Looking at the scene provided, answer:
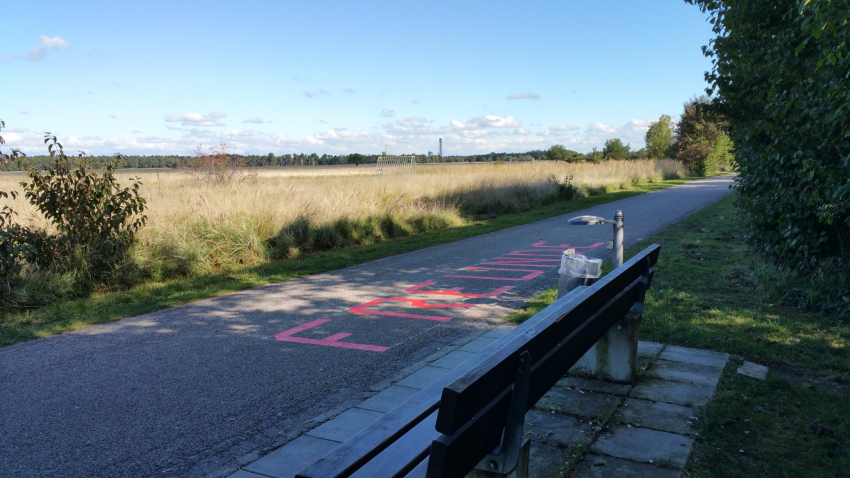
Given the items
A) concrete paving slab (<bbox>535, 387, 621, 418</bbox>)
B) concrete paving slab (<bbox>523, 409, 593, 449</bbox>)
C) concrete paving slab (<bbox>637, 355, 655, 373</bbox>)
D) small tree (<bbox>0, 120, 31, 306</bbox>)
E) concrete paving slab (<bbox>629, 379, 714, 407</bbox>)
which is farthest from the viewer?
small tree (<bbox>0, 120, 31, 306</bbox>)

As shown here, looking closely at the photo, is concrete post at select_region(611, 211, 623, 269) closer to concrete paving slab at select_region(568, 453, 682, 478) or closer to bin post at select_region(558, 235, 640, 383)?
bin post at select_region(558, 235, 640, 383)

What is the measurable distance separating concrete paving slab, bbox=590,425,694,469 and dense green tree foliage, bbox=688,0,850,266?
129 inches

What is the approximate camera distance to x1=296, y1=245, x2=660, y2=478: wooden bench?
1.95m

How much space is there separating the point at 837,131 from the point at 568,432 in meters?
4.89

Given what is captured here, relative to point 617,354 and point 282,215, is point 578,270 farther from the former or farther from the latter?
point 282,215

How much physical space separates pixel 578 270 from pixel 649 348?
0.95 m

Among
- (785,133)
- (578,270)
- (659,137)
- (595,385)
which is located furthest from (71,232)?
(659,137)

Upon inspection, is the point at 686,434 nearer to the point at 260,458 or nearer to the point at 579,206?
the point at 260,458

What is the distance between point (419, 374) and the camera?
4898mm

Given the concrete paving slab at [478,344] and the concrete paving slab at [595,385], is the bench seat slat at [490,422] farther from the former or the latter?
the concrete paving slab at [478,344]

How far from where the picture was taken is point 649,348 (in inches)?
210

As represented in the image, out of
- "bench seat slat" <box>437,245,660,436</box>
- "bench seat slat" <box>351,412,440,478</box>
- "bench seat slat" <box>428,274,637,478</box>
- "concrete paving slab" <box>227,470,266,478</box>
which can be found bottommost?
"concrete paving slab" <box>227,470,266,478</box>

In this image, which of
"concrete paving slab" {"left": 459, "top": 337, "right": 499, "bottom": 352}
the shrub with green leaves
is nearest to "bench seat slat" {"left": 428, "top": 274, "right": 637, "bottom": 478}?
"concrete paving slab" {"left": 459, "top": 337, "right": 499, "bottom": 352}

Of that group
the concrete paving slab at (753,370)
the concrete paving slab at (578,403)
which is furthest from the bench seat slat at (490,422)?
the concrete paving slab at (753,370)
